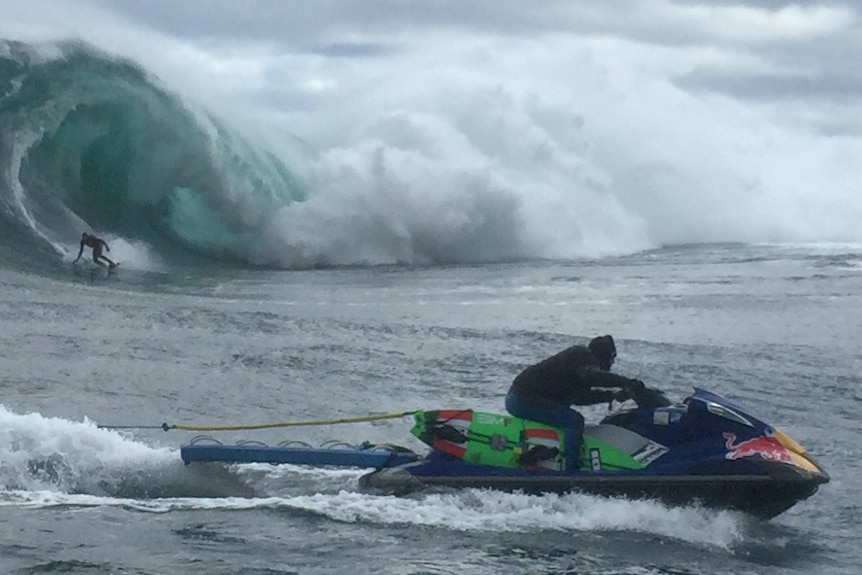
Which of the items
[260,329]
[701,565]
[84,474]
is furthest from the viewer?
[260,329]

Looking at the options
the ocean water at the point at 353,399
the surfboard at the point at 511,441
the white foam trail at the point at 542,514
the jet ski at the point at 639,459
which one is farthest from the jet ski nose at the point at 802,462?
the surfboard at the point at 511,441

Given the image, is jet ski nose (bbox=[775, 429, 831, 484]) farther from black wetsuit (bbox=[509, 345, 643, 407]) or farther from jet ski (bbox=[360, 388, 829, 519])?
black wetsuit (bbox=[509, 345, 643, 407])

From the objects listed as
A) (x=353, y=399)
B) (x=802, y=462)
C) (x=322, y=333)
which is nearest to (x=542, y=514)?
(x=802, y=462)

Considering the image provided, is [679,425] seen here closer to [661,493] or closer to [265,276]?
[661,493]

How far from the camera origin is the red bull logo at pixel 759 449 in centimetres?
923

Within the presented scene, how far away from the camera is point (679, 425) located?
31.3ft

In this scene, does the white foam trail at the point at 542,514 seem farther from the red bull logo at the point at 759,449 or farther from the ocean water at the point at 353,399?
the red bull logo at the point at 759,449

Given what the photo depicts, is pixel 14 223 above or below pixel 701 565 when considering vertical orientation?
above

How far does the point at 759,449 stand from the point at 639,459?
2.88 feet

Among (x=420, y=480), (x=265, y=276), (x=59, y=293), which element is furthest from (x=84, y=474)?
(x=265, y=276)

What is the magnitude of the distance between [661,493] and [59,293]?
1419 centimetres

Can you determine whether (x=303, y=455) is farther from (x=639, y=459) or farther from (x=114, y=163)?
(x=114, y=163)

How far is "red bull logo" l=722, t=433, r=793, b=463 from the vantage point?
9.23 meters

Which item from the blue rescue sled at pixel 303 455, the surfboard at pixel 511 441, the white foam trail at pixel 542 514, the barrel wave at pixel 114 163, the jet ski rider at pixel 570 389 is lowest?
the white foam trail at pixel 542 514
